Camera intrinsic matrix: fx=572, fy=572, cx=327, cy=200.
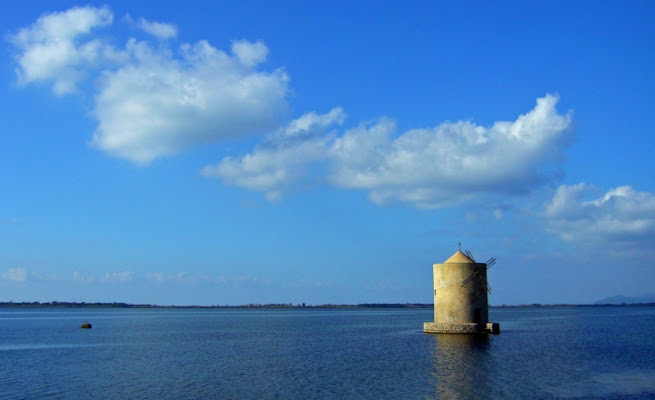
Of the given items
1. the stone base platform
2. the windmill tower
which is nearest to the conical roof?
the windmill tower

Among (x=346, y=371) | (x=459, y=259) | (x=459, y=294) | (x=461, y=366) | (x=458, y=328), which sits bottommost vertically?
(x=346, y=371)

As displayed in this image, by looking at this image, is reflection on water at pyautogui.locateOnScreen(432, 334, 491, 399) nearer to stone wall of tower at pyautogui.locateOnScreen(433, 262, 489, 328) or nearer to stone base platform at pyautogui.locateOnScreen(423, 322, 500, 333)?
stone base platform at pyautogui.locateOnScreen(423, 322, 500, 333)

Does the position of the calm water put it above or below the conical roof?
below

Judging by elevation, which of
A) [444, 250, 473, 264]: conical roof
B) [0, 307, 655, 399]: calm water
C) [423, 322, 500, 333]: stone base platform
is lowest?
[0, 307, 655, 399]: calm water

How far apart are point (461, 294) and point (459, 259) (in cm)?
250

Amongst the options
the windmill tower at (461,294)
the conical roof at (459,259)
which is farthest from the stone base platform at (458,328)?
the conical roof at (459,259)

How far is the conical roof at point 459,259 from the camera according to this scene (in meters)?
39.7

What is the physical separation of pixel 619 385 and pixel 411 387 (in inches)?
315

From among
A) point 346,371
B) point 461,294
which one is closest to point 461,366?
point 346,371

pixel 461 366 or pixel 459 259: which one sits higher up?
pixel 459 259

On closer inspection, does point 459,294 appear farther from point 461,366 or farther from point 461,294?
point 461,366

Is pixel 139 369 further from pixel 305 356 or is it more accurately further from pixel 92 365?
pixel 305 356

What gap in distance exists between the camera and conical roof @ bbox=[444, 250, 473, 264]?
1561 inches

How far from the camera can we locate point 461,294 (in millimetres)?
39125
